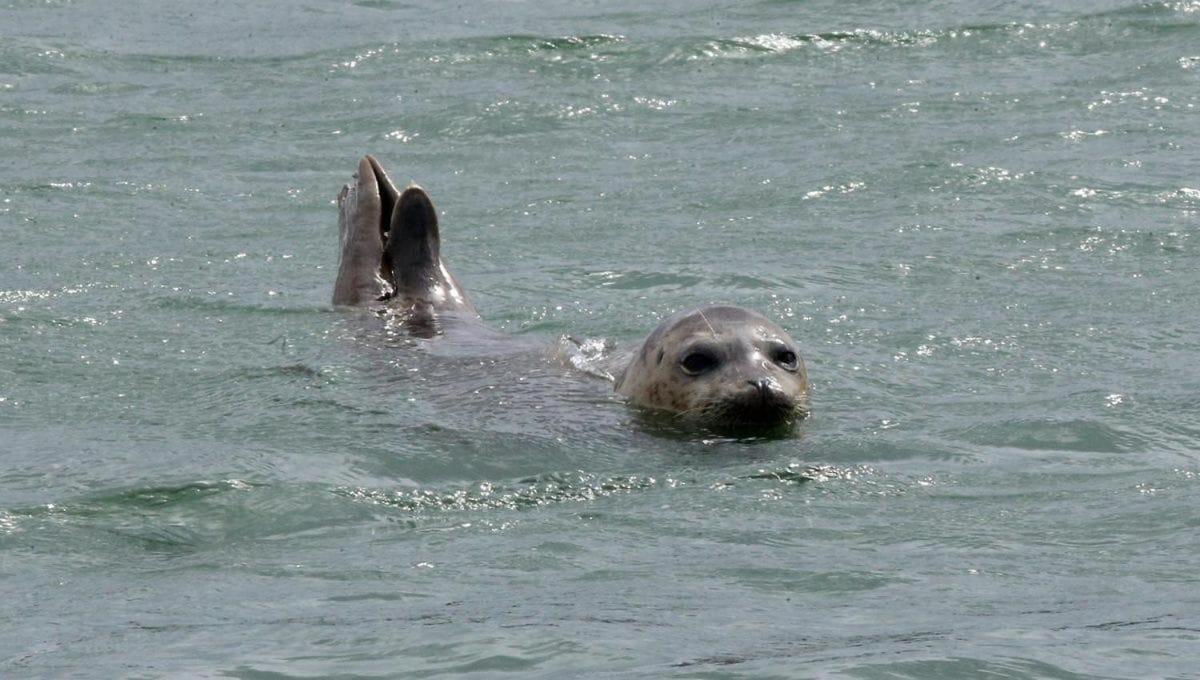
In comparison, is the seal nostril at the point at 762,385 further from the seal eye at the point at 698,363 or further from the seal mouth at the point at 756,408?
the seal eye at the point at 698,363

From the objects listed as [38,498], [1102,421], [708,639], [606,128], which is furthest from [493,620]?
[606,128]

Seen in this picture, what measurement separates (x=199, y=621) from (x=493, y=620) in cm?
70

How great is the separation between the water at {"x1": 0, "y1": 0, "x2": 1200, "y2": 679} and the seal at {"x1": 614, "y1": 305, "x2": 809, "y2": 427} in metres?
0.16

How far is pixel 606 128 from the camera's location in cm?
1342

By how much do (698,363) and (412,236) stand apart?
2288 millimetres

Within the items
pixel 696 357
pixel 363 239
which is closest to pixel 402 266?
pixel 363 239

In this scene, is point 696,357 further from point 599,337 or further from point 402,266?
point 402,266

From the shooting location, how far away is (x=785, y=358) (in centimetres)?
783

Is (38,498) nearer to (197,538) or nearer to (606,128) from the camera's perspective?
(197,538)

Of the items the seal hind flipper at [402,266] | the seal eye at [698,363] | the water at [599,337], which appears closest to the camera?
the water at [599,337]

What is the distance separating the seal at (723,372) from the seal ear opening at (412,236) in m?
1.90

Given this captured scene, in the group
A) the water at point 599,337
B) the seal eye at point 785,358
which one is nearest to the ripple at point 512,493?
the water at point 599,337

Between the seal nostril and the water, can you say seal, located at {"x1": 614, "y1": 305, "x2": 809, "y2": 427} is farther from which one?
the water

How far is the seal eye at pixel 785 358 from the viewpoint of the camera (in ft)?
25.6
